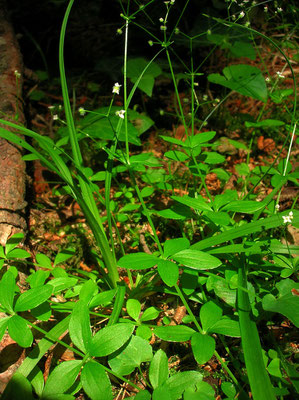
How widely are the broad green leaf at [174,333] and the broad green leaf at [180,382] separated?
108mm

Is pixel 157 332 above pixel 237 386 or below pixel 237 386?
above

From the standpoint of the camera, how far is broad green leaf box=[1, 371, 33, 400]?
974 millimetres

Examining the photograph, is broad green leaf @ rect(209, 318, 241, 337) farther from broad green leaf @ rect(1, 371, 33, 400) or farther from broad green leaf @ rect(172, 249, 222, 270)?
broad green leaf @ rect(1, 371, 33, 400)

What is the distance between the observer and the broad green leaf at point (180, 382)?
991 millimetres

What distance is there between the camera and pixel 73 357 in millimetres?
1309

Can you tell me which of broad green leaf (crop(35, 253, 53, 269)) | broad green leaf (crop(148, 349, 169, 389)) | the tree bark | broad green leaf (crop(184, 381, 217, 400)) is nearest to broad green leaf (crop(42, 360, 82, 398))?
broad green leaf (crop(148, 349, 169, 389))

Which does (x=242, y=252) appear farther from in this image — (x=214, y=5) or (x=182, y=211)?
(x=214, y=5)

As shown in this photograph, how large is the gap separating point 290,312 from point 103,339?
59cm

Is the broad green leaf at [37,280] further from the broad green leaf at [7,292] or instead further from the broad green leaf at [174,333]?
the broad green leaf at [174,333]

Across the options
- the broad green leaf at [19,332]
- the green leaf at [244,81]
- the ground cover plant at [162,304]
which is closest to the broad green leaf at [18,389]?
the ground cover plant at [162,304]

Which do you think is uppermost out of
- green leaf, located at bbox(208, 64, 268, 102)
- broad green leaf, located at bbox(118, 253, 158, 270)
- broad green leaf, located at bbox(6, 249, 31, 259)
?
green leaf, located at bbox(208, 64, 268, 102)

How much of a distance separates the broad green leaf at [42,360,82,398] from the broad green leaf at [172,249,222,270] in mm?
455

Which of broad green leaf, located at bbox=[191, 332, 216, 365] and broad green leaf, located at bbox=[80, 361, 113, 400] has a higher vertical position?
broad green leaf, located at bbox=[191, 332, 216, 365]

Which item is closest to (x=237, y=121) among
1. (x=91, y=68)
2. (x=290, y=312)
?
(x=91, y=68)
